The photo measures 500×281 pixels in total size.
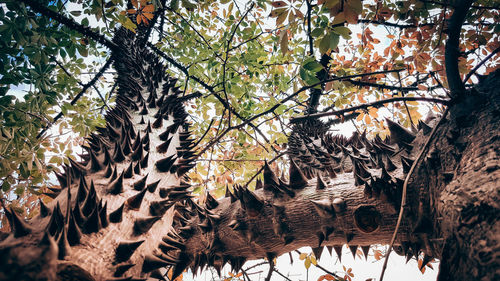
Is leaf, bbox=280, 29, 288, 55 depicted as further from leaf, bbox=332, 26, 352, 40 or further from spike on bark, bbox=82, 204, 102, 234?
spike on bark, bbox=82, 204, 102, 234

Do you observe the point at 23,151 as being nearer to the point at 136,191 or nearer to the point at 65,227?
the point at 136,191

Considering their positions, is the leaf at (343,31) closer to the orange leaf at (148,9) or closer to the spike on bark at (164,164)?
the spike on bark at (164,164)

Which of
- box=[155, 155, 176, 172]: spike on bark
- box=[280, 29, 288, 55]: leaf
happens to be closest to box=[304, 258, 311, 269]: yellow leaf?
box=[155, 155, 176, 172]: spike on bark

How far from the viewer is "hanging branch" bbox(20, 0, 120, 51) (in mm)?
2289

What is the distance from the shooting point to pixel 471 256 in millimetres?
801

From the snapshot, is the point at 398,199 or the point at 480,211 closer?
the point at 480,211

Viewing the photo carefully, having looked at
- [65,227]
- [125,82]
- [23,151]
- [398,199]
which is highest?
[125,82]

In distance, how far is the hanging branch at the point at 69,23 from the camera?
2.29 metres

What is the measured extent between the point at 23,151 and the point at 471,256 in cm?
366

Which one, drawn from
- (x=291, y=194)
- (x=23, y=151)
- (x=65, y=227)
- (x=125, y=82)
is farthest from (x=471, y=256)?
(x=23, y=151)

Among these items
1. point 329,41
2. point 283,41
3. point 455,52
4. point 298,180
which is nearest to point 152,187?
point 298,180

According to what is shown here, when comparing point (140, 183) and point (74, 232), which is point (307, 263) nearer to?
point (140, 183)

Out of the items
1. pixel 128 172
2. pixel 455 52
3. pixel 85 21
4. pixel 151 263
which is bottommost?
pixel 151 263

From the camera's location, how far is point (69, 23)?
2.60 meters
